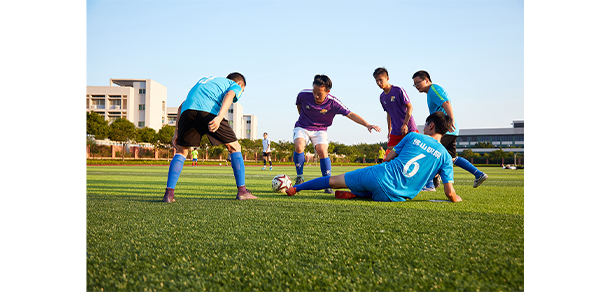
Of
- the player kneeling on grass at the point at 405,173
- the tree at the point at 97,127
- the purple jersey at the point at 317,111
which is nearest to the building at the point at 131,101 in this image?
the tree at the point at 97,127

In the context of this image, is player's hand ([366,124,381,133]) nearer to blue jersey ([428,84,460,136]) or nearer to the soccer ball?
blue jersey ([428,84,460,136])

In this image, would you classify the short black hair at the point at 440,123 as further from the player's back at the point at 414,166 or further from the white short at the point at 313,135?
the white short at the point at 313,135

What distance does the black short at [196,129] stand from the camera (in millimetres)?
4066

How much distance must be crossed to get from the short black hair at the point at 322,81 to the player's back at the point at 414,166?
2.29 metres

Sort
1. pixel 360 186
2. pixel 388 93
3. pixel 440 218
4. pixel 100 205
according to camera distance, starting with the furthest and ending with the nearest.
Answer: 1. pixel 388 93
2. pixel 360 186
3. pixel 100 205
4. pixel 440 218

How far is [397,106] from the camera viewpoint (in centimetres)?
625

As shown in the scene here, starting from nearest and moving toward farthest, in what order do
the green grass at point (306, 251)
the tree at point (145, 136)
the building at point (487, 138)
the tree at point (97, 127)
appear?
the green grass at point (306, 251) < the tree at point (97, 127) < the tree at point (145, 136) < the building at point (487, 138)

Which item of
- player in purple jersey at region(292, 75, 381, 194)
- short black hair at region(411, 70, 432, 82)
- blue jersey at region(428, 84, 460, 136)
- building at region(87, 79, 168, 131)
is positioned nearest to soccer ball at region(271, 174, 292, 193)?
player in purple jersey at region(292, 75, 381, 194)

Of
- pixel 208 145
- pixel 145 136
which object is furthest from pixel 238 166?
pixel 208 145
